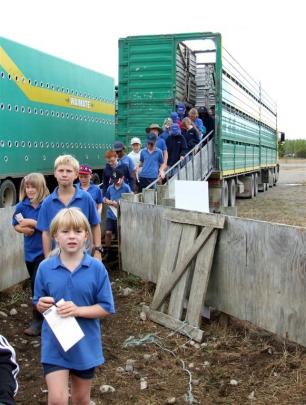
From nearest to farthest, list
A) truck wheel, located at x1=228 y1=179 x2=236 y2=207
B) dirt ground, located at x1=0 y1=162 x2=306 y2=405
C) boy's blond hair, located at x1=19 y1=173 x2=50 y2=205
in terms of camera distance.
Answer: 1. dirt ground, located at x1=0 y1=162 x2=306 y2=405
2. boy's blond hair, located at x1=19 y1=173 x2=50 y2=205
3. truck wheel, located at x1=228 y1=179 x2=236 y2=207

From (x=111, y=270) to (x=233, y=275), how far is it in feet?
9.74

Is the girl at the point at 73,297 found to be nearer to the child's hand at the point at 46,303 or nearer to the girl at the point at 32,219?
the child's hand at the point at 46,303

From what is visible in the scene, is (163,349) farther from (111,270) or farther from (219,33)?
(219,33)

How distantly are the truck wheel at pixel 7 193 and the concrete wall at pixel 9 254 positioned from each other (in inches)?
180

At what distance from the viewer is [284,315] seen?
4488mm

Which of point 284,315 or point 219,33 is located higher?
point 219,33

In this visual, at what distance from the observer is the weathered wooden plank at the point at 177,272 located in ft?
17.4

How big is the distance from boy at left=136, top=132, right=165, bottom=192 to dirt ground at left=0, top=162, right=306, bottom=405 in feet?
13.1

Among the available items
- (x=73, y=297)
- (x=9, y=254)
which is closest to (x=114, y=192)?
(x=9, y=254)

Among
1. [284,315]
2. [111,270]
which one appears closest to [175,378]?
[284,315]

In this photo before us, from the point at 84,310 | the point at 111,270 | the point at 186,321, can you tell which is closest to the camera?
the point at 84,310

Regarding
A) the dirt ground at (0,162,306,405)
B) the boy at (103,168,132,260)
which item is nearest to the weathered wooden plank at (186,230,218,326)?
the dirt ground at (0,162,306,405)

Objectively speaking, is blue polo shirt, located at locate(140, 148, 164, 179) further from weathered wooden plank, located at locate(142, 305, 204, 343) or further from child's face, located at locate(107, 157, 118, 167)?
weathered wooden plank, located at locate(142, 305, 204, 343)

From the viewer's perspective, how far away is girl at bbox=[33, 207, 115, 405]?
290 cm
